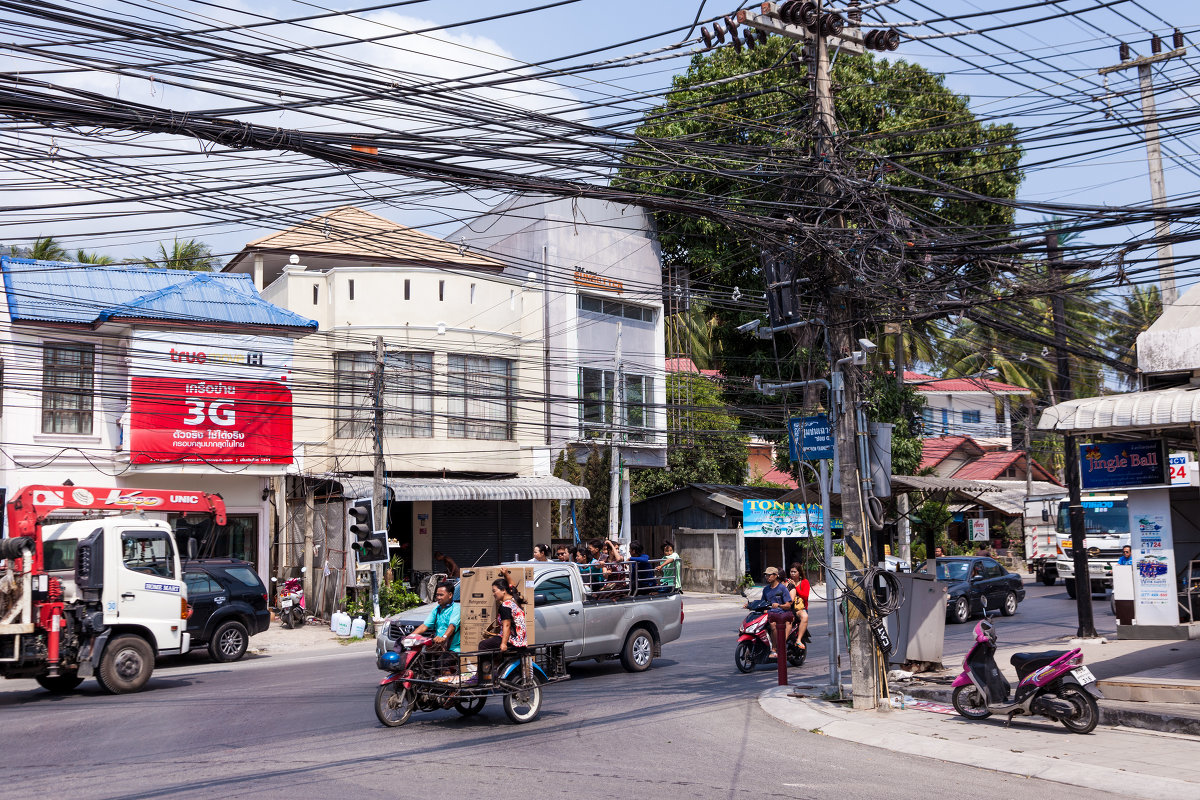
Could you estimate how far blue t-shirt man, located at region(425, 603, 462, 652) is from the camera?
1220 centimetres

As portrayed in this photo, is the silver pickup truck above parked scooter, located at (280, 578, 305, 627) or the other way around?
above

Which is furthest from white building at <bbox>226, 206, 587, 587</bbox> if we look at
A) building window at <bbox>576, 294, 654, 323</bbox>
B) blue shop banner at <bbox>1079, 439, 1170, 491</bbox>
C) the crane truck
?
blue shop banner at <bbox>1079, 439, 1170, 491</bbox>

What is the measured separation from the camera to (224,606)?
2031 centimetres

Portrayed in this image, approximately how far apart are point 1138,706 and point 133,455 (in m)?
22.6

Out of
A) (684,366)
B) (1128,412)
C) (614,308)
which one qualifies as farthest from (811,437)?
(684,366)

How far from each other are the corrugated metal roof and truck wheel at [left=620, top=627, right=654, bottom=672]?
6.94m

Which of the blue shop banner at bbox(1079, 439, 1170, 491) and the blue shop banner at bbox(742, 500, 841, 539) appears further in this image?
the blue shop banner at bbox(742, 500, 841, 539)

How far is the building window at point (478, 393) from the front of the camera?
103ft

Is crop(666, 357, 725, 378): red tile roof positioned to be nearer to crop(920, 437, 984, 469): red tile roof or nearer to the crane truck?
crop(920, 437, 984, 469): red tile roof

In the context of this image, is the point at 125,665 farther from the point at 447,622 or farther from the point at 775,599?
the point at 775,599

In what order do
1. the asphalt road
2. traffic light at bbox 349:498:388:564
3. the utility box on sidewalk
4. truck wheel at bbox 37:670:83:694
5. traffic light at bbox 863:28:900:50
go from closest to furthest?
the asphalt road
traffic light at bbox 863:28:900:50
the utility box on sidewalk
truck wheel at bbox 37:670:83:694
traffic light at bbox 349:498:388:564

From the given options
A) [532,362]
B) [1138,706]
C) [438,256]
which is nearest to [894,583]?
[1138,706]

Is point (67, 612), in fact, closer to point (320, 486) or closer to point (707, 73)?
point (320, 486)

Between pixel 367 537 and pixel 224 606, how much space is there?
309 centimetres
